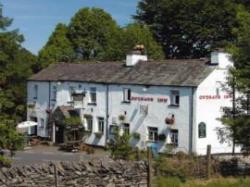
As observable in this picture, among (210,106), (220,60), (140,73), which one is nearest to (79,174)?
(210,106)

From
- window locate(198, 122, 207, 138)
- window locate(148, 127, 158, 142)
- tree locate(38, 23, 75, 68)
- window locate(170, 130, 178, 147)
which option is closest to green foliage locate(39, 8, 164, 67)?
tree locate(38, 23, 75, 68)

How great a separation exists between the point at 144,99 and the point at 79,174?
85.8 ft

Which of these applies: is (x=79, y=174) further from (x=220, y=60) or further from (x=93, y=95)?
(x=93, y=95)

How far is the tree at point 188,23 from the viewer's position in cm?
8088

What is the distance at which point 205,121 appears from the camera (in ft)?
155

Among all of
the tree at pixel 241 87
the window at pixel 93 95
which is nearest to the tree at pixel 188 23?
the window at pixel 93 95

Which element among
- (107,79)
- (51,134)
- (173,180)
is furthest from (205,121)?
(173,180)

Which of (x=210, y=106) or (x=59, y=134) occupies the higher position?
(x=210, y=106)

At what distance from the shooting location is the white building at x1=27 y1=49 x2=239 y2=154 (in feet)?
154

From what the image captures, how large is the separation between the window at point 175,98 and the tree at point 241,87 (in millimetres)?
18124

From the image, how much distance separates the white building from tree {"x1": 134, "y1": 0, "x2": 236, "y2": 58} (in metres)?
27.0

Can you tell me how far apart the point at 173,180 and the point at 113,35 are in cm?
5442

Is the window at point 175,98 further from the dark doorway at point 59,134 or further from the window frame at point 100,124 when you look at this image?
the dark doorway at point 59,134

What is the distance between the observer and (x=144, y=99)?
4991 cm
